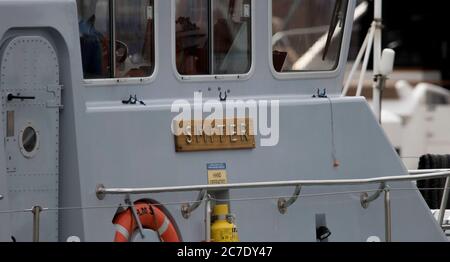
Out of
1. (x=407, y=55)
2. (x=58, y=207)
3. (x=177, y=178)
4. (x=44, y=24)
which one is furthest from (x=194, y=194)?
(x=407, y=55)

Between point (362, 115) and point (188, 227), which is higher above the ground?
point (362, 115)

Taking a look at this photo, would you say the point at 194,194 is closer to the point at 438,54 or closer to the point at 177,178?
the point at 177,178

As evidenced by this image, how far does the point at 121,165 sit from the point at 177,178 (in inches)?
17.1

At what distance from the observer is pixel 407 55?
36.7 meters

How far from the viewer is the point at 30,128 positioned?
7777mm

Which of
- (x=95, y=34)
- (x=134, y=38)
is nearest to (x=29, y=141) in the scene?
(x=95, y=34)

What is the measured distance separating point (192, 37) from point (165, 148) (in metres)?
0.83

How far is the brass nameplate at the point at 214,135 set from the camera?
27.2ft

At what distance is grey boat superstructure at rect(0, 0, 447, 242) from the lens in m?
7.76

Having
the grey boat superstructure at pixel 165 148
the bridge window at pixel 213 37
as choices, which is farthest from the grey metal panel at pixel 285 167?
the bridge window at pixel 213 37

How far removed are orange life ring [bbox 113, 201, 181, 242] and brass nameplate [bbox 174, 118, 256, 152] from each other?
0.48m

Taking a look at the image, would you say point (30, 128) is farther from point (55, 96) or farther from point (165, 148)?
point (165, 148)

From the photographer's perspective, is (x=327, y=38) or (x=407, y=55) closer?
(x=327, y=38)

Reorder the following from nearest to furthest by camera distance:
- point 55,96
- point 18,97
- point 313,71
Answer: point 18,97
point 55,96
point 313,71
